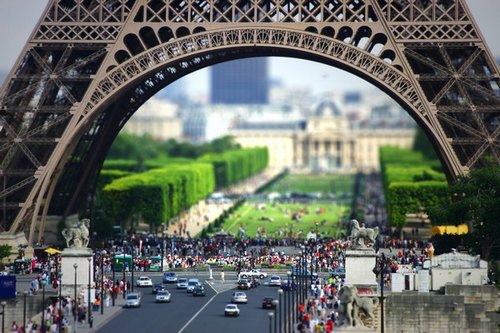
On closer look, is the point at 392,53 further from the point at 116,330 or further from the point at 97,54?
the point at 116,330

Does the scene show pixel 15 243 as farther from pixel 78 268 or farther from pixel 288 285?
pixel 288 285

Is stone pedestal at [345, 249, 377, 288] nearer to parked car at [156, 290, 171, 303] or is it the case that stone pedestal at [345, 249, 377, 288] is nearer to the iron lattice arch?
parked car at [156, 290, 171, 303]

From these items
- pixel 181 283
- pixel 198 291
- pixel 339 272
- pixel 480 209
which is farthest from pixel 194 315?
pixel 480 209

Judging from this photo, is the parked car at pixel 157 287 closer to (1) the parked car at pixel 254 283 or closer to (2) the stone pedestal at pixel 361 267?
(1) the parked car at pixel 254 283

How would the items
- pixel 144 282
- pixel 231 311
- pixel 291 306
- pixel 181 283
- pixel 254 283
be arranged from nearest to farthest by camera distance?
1. pixel 231 311
2. pixel 291 306
3. pixel 181 283
4. pixel 254 283
5. pixel 144 282

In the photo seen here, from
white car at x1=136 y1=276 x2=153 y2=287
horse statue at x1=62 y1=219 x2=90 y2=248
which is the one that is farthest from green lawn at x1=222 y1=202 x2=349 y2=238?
horse statue at x1=62 y1=219 x2=90 y2=248

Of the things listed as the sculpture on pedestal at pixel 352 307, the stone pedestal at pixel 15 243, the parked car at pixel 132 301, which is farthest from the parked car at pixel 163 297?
the stone pedestal at pixel 15 243

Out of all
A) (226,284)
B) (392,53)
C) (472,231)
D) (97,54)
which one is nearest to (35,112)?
(97,54)
